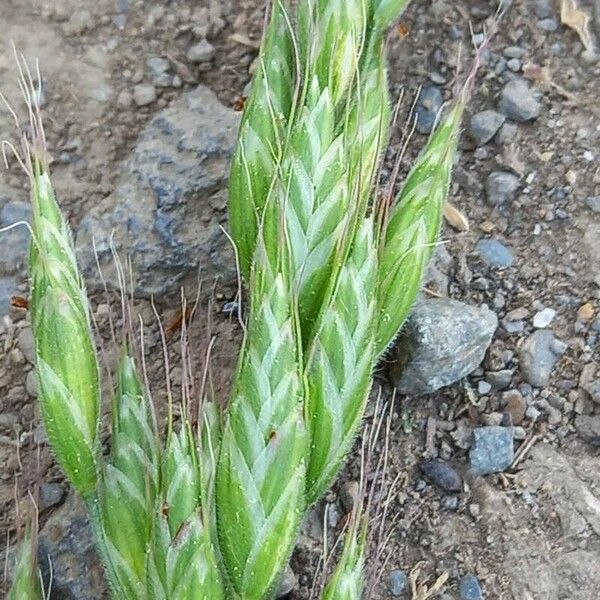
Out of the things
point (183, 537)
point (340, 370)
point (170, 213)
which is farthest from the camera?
point (170, 213)

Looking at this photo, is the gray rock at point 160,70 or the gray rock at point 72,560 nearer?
the gray rock at point 72,560

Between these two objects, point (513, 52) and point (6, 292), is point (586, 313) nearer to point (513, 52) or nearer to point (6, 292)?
point (513, 52)

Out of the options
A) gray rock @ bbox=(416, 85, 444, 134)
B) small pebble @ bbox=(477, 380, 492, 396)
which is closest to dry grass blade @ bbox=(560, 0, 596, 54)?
gray rock @ bbox=(416, 85, 444, 134)

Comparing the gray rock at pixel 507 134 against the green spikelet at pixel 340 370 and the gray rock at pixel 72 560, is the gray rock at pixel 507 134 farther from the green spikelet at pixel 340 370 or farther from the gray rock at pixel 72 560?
the gray rock at pixel 72 560

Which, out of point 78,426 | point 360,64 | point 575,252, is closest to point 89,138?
point 360,64

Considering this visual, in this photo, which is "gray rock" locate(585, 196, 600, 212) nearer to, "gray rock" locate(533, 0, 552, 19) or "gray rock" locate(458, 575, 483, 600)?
"gray rock" locate(533, 0, 552, 19)

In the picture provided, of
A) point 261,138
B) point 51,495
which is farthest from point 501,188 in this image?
point 51,495

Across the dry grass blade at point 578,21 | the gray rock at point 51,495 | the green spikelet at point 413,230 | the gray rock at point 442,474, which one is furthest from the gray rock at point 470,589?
the dry grass blade at point 578,21
